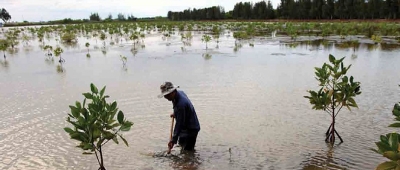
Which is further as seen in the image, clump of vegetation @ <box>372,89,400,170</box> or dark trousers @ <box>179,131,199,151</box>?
dark trousers @ <box>179,131,199,151</box>

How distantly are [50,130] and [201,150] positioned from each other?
12.5 feet

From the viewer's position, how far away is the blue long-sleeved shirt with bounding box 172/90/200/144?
5457 mm

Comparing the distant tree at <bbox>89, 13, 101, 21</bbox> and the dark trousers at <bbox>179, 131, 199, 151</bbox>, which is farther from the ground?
the distant tree at <bbox>89, 13, 101, 21</bbox>

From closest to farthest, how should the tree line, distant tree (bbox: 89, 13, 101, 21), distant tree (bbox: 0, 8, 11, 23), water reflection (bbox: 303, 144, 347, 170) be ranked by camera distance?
1. water reflection (bbox: 303, 144, 347, 170)
2. the tree line
3. distant tree (bbox: 0, 8, 11, 23)
4. distant tree (bbox: 89, 13, 101, 21)

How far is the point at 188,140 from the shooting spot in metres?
6.07

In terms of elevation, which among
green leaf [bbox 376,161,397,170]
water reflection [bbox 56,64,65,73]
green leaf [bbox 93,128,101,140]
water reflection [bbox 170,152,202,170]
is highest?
green leaf [bbox 376,161,397,170]

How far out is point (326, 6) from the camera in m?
66.5

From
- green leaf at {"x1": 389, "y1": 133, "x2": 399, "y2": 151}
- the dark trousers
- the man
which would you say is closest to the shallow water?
the dark trousers

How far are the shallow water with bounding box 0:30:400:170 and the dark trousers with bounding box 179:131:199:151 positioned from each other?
7.2 inches

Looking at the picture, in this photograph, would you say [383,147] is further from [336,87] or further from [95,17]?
[95,17]

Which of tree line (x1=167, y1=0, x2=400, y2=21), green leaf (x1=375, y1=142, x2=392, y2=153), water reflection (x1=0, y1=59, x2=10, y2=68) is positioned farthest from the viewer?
tree line (x1=167, y1=0, x2=400, y2=21)

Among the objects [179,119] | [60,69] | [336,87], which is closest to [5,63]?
[60,69]

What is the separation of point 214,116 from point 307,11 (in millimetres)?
70272

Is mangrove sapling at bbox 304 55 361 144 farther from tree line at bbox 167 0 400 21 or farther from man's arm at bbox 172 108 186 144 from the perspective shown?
tree line at bbox 167 0 400 21
